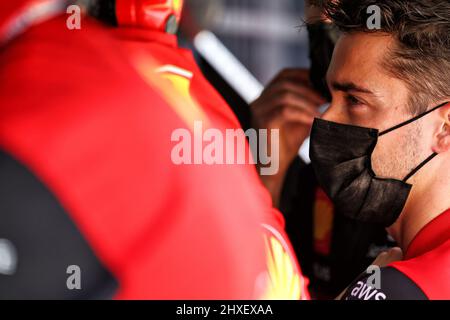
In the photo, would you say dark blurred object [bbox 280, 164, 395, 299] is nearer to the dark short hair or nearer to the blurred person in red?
the dark short hair

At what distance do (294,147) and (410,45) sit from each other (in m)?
0.51

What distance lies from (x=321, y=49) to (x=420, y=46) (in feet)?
1.24

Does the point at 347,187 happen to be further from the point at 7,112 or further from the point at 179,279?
the point at 7,112

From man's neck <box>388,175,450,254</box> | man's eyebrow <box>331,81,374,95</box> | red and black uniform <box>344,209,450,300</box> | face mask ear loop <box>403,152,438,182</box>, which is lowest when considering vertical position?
red and black uniform <box>344,209,450,300</box>

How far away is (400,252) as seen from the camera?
1436 mm

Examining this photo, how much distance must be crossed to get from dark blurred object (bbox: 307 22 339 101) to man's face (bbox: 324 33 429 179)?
26 cm

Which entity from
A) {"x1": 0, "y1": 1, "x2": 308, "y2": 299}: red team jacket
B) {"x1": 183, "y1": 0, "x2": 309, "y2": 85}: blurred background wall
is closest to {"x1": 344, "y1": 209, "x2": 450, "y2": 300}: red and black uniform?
{"x1": 0, "y1": 1, "x2": 308, "y2": 299}: red team jacket

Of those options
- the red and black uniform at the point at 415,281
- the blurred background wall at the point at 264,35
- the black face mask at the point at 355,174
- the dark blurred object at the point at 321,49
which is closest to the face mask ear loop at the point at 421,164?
the black face mask at the point at 355,174

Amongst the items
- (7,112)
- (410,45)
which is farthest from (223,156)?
(410,45)

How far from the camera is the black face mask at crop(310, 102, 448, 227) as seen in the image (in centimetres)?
134

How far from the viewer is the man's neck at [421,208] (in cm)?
130

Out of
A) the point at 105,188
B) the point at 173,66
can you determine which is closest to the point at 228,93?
the point at 173,66

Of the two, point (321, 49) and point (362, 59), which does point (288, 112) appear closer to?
point (321, 49)
